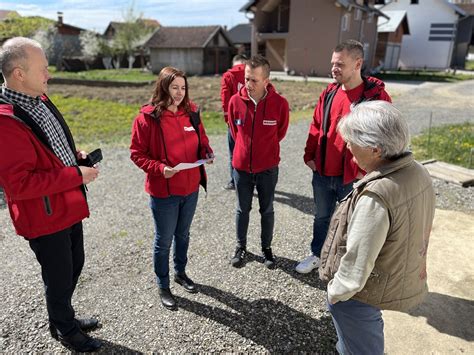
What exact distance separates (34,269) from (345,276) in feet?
11.5

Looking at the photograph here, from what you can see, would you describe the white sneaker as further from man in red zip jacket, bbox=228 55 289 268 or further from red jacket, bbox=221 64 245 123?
red jacket, bbox=221 64 245 123

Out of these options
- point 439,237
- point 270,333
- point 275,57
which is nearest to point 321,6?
point 275,57

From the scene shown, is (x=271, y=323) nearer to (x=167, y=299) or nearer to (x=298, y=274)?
(x=298, y=274)

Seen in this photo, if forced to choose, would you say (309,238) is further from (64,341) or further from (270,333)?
(64,341)

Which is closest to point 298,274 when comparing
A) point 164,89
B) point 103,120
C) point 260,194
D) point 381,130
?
point 260,194

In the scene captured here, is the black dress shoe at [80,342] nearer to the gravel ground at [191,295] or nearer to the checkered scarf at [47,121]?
the gravel ground at [191,295]

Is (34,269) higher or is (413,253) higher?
(413,253)

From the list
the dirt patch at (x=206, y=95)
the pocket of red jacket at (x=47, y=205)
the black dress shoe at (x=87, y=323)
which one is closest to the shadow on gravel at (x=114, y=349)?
the black dress shoe at (x=87, y=323)

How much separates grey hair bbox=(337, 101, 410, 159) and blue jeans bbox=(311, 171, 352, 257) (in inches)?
65.4

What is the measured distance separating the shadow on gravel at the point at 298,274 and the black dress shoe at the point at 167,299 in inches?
50.4

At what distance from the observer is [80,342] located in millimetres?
2811

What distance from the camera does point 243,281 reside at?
379 centimetres

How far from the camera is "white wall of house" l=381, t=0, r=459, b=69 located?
37.3 meters

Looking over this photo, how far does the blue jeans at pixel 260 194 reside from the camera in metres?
3.85
